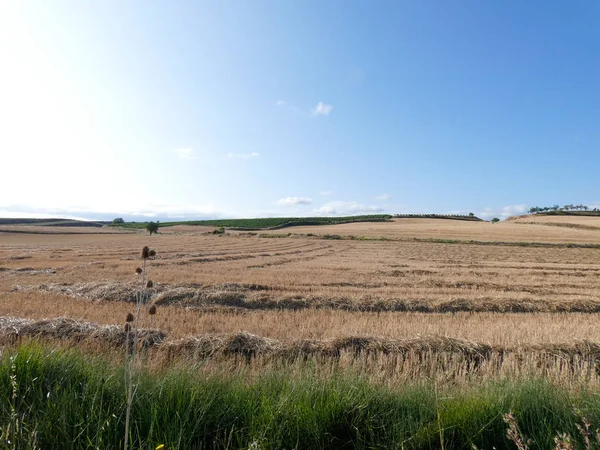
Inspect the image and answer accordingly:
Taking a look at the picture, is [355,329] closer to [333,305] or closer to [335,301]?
[333,305]

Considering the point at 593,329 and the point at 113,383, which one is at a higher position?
the point at 113,383

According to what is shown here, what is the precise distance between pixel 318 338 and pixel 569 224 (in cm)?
7706

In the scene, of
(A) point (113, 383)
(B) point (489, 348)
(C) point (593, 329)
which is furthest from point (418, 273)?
(A) point (113, 383)

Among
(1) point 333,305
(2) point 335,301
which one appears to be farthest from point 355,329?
(2) point 335,301

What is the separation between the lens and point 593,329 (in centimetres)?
870

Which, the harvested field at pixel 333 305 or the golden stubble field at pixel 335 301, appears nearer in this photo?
the harvested field at pixel 333 305

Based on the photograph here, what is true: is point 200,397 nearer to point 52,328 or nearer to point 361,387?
point 361,387

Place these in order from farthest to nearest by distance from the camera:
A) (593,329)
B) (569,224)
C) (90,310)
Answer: (569,224)
(90,310)
(593,329)

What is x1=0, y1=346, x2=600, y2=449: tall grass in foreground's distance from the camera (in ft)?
10.1

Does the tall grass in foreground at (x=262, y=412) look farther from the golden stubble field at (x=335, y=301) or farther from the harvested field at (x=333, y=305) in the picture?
the golden stubble field at (x=335, y=301)


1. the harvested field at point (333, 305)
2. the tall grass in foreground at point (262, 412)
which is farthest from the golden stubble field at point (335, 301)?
the tall grass in foreground at point (262, 412)

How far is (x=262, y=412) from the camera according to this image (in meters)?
3.40

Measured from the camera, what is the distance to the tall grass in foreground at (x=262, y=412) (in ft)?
10.1

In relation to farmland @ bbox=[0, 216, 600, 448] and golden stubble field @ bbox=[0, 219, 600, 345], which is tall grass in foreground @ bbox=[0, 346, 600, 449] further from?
golden stubble field @ bbox=[0, 219, 600, 345]
